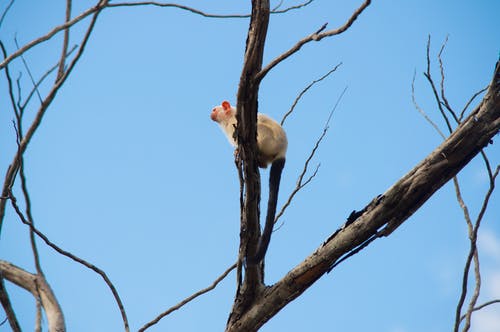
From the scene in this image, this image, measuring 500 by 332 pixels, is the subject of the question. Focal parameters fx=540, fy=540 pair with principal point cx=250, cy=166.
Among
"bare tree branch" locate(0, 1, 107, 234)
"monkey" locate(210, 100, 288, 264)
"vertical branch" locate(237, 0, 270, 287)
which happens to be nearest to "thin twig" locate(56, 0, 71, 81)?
"bare tree branch" locate(0, 1, 107, 234)

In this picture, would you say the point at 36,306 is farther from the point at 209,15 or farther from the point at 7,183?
the point at 209,15

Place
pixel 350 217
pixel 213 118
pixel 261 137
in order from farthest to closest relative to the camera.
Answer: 1. pixel 213 118
2. pixel 261 137
3. pixel 350 217

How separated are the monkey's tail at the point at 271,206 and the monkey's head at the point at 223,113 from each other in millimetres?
957

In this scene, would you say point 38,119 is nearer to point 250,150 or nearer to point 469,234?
point 250,150

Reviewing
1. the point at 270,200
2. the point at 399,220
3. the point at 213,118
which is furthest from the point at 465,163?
the point at 213,118

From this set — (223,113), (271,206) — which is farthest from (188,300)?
(223,113)

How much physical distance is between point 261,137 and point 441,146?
2.18 meters

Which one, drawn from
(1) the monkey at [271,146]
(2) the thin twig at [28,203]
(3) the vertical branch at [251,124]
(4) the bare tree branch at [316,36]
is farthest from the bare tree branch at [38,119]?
(4) the bare tree branch at [316,36]

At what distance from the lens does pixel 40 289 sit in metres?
4.20

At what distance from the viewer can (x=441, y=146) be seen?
291 centimetres

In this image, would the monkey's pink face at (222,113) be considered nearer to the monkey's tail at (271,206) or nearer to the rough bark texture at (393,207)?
the monkey's tail at (271,206)

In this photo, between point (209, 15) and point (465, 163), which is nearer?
point (465, 163)

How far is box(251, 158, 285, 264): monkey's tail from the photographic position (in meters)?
3.40

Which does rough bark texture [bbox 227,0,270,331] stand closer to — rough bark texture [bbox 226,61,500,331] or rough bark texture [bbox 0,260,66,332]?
rough bark texture [bbox 226,61,500,331]
